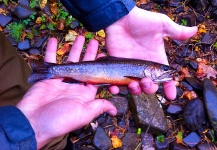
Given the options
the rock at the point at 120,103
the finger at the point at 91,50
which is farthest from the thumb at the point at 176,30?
the rock at the point at 120,103

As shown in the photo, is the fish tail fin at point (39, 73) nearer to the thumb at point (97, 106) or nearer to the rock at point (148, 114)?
the thumb at point (97, 106)

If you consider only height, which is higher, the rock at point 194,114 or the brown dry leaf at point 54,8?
the brown dry leaf at point 54,8

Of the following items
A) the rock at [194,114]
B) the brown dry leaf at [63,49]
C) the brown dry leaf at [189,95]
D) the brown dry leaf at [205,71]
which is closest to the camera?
the rock at [194,114]

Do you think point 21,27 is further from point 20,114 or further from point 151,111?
point 20,114

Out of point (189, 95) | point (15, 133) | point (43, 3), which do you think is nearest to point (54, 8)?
point (43, 3)

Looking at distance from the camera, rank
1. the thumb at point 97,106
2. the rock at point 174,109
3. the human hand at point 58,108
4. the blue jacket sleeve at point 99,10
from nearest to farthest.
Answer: the human hand at point 58,108 < the thumb at point 97,106 < the blue jacket sleeve at point 99,10 < the rock at point 174,109

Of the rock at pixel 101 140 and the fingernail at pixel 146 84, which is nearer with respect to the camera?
the fingernail at pixel 146 84

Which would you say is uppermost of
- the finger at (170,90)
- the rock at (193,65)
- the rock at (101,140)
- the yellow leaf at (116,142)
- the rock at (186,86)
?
the finger at (170,90)
